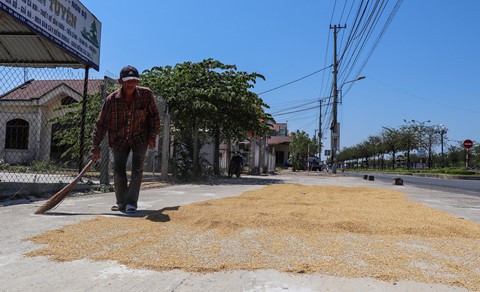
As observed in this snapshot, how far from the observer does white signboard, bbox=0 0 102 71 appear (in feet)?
20.6

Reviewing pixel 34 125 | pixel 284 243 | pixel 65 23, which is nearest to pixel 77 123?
pixel 65 23

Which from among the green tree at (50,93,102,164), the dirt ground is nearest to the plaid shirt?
the dirt ground

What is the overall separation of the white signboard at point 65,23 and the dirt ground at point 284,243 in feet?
13.7

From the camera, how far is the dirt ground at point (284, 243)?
7.88ft

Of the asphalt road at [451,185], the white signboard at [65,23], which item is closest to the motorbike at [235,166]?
the asphalt road at [451,185]

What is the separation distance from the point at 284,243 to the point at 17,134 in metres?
19.4

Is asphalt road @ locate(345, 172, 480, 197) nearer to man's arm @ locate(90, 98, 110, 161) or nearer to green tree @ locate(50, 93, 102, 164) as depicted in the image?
man's arm @ locate(90, 98, 110, 161)

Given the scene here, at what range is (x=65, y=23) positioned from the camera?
7.67 m

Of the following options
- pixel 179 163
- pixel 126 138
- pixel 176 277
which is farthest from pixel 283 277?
pixel 179 163

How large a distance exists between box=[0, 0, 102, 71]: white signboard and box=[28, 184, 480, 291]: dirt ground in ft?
13.7

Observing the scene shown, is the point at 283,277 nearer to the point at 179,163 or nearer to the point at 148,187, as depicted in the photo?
the point at 148,187

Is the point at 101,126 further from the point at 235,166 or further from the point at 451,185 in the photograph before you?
the point at 451,185

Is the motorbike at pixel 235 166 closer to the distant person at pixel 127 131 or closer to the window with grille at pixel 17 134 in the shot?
the window with grille at pixel 17 134

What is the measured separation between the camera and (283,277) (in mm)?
2227
